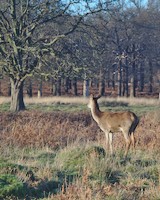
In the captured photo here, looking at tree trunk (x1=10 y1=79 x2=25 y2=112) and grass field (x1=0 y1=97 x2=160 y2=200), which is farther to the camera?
tree trunk (x1=10 y1=79 x2=25 y2=112)

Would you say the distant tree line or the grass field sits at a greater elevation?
the distant tree line

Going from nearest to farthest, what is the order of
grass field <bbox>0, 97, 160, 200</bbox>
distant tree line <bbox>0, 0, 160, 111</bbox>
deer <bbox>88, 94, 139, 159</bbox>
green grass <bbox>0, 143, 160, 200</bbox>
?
grass field <bbox>0, 97, 160, 200</bbox> < green grass <bbox>0, 143, 160, 200</bbox> < deer <bbox>88, 94, 139, 159</bbox> < distant tree line <bbox>0, 0, 160, 111</bbox>

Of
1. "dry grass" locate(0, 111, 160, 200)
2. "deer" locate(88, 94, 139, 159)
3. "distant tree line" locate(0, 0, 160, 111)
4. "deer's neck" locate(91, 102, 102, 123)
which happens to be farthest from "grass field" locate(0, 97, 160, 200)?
"distant tree line" locate(0, 0, 160, 111)

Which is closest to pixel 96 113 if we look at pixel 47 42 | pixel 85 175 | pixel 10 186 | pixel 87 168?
pixel 87 168

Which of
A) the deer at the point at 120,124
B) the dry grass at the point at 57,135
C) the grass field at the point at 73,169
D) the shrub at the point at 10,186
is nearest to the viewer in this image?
the shrub at the point at 10,186

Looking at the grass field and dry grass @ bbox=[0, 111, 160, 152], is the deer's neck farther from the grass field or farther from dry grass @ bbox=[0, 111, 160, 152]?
the grass field

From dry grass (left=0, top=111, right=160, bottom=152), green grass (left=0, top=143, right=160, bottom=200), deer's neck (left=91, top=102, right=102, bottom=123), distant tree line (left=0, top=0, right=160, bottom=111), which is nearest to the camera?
green grass (left=0, top=143, right=160, bottom=200)

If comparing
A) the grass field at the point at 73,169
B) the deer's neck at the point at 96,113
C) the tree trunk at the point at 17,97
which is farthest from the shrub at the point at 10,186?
the tree trunk at the point at 17,97

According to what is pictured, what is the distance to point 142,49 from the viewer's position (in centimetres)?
4731

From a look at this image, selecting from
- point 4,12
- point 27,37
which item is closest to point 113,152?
point 27,37

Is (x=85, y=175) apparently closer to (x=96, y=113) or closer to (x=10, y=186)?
(x=10, y=186)

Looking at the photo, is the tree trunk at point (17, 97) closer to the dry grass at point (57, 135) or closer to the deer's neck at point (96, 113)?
the dry grass at point (57, 135)

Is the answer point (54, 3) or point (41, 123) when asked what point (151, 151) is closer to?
point (41, 123)

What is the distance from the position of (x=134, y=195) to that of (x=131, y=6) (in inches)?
1605
